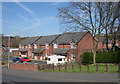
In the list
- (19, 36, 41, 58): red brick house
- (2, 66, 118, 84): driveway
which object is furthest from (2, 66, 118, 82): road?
(19, 36, 41, 58): red brick house

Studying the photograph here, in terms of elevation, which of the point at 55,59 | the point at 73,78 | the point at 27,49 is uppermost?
the point at 27,49

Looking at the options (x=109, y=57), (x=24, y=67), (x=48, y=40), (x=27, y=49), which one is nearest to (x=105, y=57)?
(x=109, y=57)

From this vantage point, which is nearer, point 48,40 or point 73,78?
point 73,78

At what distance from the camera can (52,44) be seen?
38125 mm

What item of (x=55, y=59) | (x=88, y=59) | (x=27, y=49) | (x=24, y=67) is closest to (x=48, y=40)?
(x=27, y=49)

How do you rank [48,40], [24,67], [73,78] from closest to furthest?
[73,78] < [24,67] < [48,40]

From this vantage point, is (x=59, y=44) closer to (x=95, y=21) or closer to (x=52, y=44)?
(x=52, y=44)

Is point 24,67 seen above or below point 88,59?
below

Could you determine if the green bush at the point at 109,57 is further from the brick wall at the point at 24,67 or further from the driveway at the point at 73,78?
the brick wall at the point at 24,67

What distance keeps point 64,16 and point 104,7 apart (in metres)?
6.20

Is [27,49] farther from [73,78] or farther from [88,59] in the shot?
[73,78]

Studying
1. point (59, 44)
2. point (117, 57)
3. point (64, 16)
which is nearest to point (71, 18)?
point (64, 16)

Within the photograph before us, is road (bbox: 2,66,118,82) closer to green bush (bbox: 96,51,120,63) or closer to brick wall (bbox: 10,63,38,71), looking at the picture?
brick wall (bbox: 10,63,38,71)

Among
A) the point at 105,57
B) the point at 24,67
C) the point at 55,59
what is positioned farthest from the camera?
the point at 55,59
